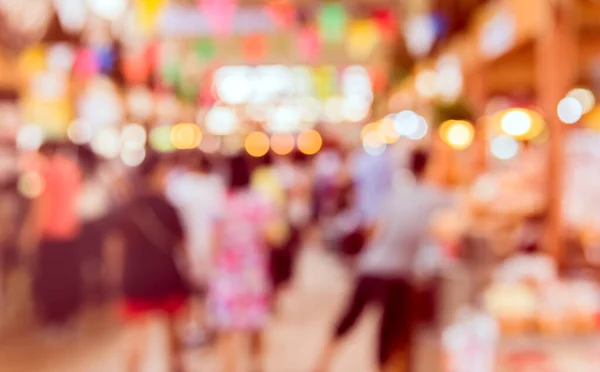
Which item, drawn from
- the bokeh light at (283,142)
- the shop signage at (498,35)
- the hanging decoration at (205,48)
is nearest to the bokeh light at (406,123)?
the shop signage at (498,35)

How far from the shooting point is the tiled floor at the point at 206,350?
5.77 metres

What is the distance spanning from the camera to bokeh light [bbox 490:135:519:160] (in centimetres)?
673

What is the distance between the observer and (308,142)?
22.4 meters

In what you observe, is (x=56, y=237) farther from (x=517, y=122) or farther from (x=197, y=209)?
(x=517, y=122)

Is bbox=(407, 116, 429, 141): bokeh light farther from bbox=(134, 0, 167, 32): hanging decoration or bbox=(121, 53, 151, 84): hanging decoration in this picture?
bbox=(121, 53, 151, 84): hanging decoration

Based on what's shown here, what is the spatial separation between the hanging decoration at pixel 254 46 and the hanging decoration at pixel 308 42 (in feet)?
2.88

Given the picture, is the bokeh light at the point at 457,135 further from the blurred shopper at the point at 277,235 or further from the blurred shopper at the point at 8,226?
the blurred shopper at the point at 8,226

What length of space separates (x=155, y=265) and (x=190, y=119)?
552 inches

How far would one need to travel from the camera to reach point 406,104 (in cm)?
1267

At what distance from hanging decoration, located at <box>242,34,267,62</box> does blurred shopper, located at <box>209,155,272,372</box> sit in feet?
42.0

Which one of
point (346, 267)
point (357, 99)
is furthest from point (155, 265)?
point (357, 99)

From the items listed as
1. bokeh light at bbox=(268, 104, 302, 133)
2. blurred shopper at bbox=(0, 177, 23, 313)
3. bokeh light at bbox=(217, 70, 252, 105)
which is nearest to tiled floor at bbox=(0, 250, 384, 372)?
blurred shopper at bbox=(0, 177, 23, 313)

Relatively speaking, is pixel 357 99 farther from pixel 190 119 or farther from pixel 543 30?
pixel 543 30

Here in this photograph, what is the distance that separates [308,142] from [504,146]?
49.8 feet
